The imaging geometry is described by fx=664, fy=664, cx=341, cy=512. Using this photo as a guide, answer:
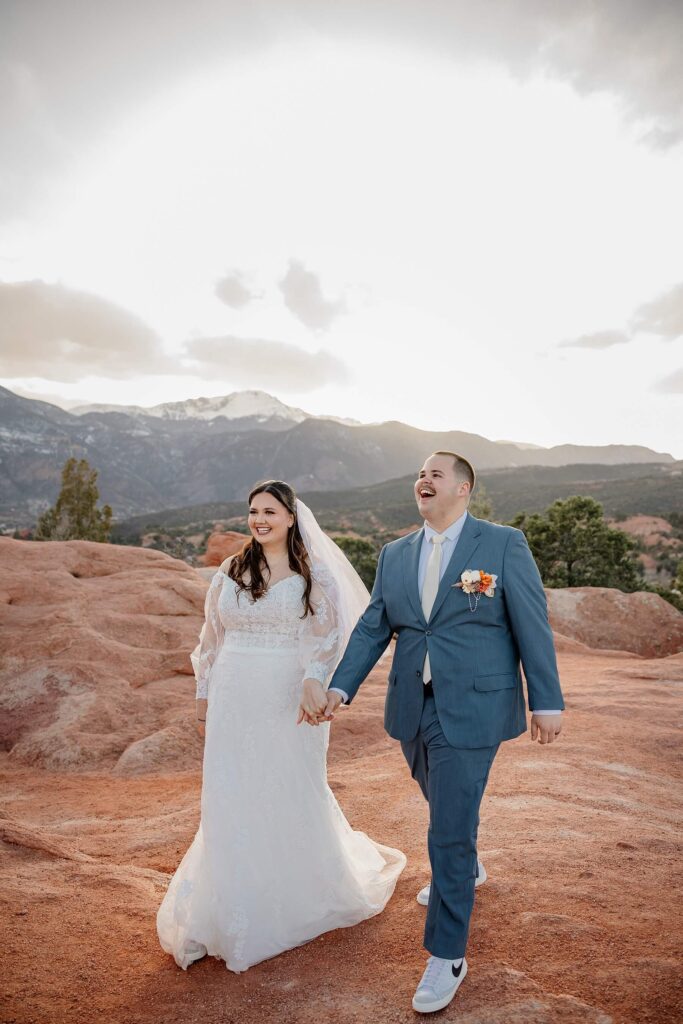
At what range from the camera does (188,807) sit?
6.84 metres

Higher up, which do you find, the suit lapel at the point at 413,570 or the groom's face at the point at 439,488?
the groom's face at the point at 439,488

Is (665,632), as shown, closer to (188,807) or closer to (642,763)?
(642,763)

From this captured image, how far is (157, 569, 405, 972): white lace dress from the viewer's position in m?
3.56

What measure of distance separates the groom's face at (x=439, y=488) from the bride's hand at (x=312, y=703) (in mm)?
1096

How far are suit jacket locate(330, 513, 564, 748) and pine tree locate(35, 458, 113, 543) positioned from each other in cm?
2674

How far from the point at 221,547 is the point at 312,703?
24146 mm

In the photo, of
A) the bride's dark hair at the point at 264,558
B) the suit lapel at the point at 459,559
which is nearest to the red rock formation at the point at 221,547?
the bride's dark hair at the point at 264,558

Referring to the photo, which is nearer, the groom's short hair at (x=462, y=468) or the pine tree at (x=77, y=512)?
the groom's short hair at (x=462, y=468)

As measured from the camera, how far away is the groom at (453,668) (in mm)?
3092

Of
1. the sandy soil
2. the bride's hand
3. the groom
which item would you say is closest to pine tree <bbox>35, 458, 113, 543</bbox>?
the sandy soil

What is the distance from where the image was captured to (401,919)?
3814 mm

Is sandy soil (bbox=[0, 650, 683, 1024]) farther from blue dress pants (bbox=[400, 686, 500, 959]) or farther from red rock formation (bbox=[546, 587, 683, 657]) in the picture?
red rock formation (bbox=[546, 587, 683, 657])

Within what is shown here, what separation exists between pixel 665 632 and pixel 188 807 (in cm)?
1607

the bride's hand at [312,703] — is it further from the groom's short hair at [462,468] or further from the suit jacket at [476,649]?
the groom's short hair at [462,468]
